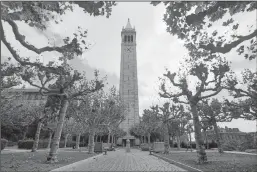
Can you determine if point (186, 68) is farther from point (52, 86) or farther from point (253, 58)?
point (52, 86)

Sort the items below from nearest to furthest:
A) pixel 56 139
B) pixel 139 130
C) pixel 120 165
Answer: pixel 120 165, pixel 56 139, pixel 139 130

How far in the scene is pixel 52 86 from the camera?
16828 mm

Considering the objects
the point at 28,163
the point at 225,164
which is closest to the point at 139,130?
the point at 225,164

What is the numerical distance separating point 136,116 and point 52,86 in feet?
250

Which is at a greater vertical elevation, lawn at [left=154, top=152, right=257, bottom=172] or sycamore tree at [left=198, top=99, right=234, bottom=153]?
sycamore tree at [left=198, top=99, right=234, bottom=153]

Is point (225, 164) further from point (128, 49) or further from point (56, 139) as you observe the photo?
point (128, 49)

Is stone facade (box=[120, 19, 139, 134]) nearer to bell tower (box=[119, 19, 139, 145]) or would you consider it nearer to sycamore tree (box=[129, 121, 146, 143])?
bell tower (box=[119, 19, 139, 145])

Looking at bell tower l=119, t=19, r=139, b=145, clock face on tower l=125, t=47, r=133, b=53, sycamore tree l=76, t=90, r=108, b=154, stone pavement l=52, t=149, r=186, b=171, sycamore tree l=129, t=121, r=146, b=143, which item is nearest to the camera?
stone pavement l=52, t=149, r=186, b=171

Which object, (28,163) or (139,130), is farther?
(139,130)

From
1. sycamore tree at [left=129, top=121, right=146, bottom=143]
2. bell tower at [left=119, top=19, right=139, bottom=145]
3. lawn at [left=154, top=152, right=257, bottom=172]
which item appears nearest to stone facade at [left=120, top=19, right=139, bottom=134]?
bell tower at [left=119, top=19, right=139, bottom=145]

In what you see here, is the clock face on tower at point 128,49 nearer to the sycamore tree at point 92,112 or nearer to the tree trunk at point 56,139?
the sycamore tree at point 92,112

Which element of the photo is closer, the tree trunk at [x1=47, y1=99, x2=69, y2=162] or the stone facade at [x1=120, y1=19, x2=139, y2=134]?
the tree trunk at [x1=47, y1=99, x2=69, y2=162]

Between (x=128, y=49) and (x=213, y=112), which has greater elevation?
(x=128, y=49)

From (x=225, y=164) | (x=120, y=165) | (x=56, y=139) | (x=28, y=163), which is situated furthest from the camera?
(x=56, y=139)
